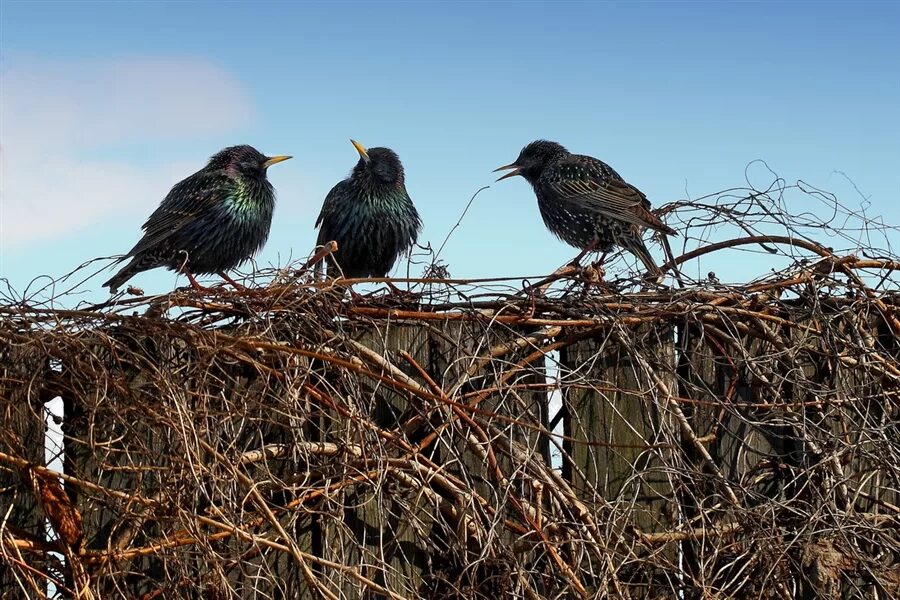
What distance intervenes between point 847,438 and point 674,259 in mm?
976

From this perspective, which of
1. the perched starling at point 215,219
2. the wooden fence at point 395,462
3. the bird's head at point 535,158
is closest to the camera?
the wooden fence at point 395,462

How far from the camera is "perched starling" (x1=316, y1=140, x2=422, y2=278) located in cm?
530

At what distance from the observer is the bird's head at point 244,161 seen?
535cm

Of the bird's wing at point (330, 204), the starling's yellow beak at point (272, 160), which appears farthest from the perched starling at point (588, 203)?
the starling's yellow beak at point (272, 160)

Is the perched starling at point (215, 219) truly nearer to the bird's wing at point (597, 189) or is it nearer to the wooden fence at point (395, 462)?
the bird's wing at point (597, 189)

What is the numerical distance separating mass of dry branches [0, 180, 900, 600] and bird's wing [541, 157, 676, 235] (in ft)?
6.44

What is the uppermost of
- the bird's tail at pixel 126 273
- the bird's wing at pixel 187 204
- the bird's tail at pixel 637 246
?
the bird's wing at pixel 187 204

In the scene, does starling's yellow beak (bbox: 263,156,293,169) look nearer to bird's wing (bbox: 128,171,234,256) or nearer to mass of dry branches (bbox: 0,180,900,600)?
bird's wing (bbox: 128,171,234,256)

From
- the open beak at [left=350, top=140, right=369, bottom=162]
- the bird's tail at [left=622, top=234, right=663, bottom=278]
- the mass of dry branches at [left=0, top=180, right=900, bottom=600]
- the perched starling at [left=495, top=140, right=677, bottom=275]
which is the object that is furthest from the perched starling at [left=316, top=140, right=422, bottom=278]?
the mass of dry branches at [left=0, top=180, right=900, bottom=600]

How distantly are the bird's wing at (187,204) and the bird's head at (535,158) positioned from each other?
186cm

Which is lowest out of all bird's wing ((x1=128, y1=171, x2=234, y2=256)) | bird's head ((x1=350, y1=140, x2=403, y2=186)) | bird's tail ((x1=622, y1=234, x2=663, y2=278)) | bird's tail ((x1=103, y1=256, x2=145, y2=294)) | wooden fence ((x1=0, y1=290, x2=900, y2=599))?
wooden fence ((x1=0, y1=290, x2=900, y2=599))

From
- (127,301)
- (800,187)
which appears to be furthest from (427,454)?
(800,187)

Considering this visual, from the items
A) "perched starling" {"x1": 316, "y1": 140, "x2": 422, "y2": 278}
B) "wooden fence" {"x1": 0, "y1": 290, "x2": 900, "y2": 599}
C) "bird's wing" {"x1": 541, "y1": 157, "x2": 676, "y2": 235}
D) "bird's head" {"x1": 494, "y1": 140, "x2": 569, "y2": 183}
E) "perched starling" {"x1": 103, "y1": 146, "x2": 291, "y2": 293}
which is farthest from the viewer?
"bird's head" {"x1": 494, "y1": 140, "x2": 569, "y2": 183}

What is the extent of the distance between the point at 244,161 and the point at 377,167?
0.74 metres
